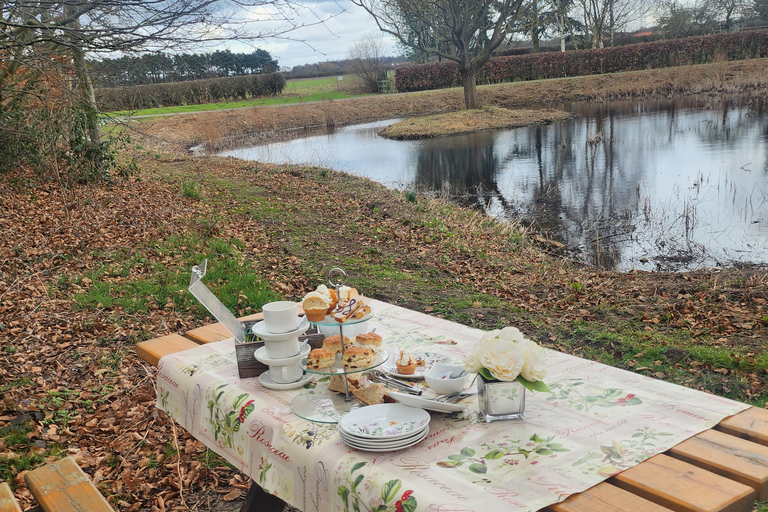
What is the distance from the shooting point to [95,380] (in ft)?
14.0

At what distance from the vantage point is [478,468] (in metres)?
1.63

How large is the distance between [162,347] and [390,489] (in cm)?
170

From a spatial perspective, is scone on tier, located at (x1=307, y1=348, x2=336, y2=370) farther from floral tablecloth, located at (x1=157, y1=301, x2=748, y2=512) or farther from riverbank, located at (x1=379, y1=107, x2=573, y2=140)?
riverbank, located at (x1=379, y1=107, x2=573, y2=140)

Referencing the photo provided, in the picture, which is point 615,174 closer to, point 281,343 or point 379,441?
point 281,343

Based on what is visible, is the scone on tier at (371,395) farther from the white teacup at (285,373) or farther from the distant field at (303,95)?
the distant field at (303,95)

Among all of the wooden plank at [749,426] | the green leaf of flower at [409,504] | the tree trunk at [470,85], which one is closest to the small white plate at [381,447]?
the green leaf of flower at [409,504]

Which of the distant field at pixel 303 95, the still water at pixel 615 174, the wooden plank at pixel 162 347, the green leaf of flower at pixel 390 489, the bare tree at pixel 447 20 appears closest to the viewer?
the green leaf of flower at pixel 390 489

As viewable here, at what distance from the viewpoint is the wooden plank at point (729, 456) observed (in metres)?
1.55

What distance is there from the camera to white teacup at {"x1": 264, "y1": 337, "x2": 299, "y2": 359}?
2217mm

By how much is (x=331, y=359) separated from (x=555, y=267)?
598 centimetres

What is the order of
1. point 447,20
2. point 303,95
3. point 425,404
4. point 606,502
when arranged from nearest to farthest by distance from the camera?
point 606,502, point 425,404, point 447,20, point 303,95

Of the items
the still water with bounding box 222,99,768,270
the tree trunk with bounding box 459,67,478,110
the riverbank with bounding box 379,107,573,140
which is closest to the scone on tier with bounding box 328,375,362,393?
the still water with bounding box 222,99,768,270

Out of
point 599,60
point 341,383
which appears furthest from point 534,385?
point 599,60

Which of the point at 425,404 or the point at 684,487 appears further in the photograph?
the point at 425,404
